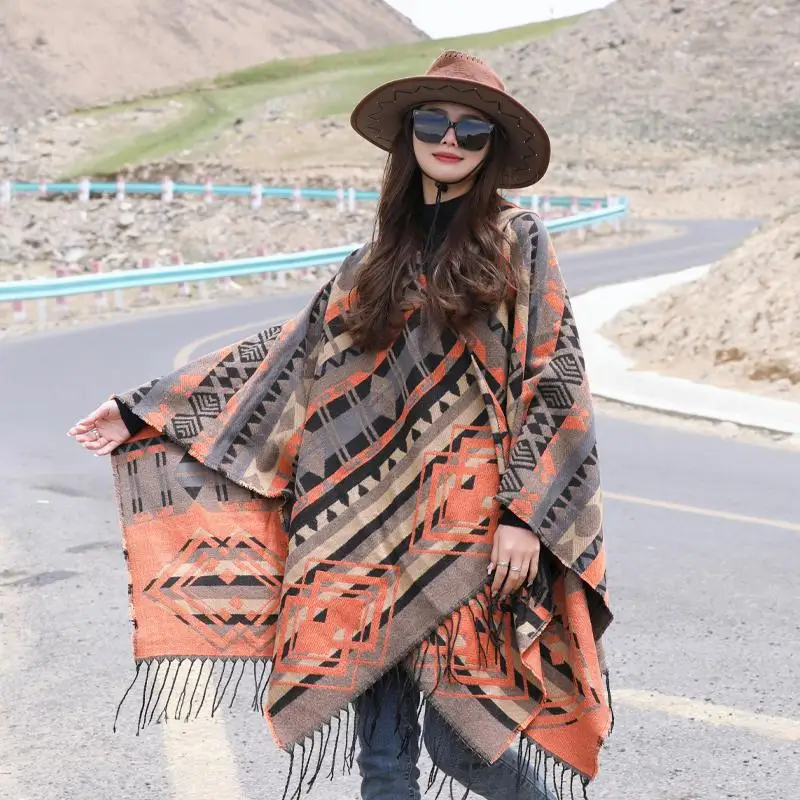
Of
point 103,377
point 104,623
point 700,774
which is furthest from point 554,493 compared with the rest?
point 103,377

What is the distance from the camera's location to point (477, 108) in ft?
11.1

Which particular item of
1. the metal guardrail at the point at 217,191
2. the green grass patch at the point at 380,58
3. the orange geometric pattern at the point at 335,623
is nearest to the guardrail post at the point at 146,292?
the metal guardrail at the point at 217,191

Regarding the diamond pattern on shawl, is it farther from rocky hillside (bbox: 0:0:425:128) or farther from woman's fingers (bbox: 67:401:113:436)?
rocky hillside (bbox: 0:0:425:128)

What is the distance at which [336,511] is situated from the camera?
329cm

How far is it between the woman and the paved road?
1189mm

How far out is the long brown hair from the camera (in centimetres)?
322

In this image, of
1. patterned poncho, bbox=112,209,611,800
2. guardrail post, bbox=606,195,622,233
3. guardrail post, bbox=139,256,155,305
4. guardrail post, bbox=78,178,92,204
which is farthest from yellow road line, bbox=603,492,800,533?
guardrail post, bbox=78,178,92,204

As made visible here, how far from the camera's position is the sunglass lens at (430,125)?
3355 mm

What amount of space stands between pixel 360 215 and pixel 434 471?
3196 cm

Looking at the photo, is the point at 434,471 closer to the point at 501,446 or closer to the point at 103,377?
the point at 501,446

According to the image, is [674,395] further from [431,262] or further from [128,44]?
[128,44]

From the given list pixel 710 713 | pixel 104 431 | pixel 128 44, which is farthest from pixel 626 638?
pixel 128 44

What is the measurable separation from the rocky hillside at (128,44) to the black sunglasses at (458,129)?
137193mm

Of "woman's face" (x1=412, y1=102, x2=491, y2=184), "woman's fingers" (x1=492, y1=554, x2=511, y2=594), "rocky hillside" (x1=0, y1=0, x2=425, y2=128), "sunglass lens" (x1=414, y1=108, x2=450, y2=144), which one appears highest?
"sunglass lens" (x1=414, y1=108, x2=450, y2=144)
